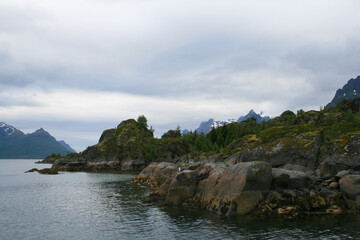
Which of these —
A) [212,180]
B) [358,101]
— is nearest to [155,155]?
[358,101]

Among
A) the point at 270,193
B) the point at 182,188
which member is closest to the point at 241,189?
the point at 270,193

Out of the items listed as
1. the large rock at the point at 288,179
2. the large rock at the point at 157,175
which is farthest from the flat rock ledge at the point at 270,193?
the large rock at the point at 157,175

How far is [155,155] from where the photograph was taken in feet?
503

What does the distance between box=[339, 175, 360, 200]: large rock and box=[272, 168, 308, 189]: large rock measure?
15.0ft

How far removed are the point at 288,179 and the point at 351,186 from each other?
7.67 metres

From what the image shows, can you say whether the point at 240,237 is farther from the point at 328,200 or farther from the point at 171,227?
the point at 328,200

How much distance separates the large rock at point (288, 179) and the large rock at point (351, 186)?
15.0ft

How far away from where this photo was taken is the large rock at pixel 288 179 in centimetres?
3419

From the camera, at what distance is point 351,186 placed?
33344mm

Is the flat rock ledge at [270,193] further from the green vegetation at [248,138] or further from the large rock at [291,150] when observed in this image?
the green vegetation at [248,138]

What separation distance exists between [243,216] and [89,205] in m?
25.0

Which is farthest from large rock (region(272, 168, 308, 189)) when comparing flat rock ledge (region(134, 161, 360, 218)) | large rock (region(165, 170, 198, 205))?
large rock (region(165, 170, 198, 205))

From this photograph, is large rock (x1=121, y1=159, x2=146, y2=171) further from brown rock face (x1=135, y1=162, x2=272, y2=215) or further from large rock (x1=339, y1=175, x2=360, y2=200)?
large rock (x1=339, y1=175, x2=360, y2=200)

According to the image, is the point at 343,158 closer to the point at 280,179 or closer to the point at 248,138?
the point at 280,179
